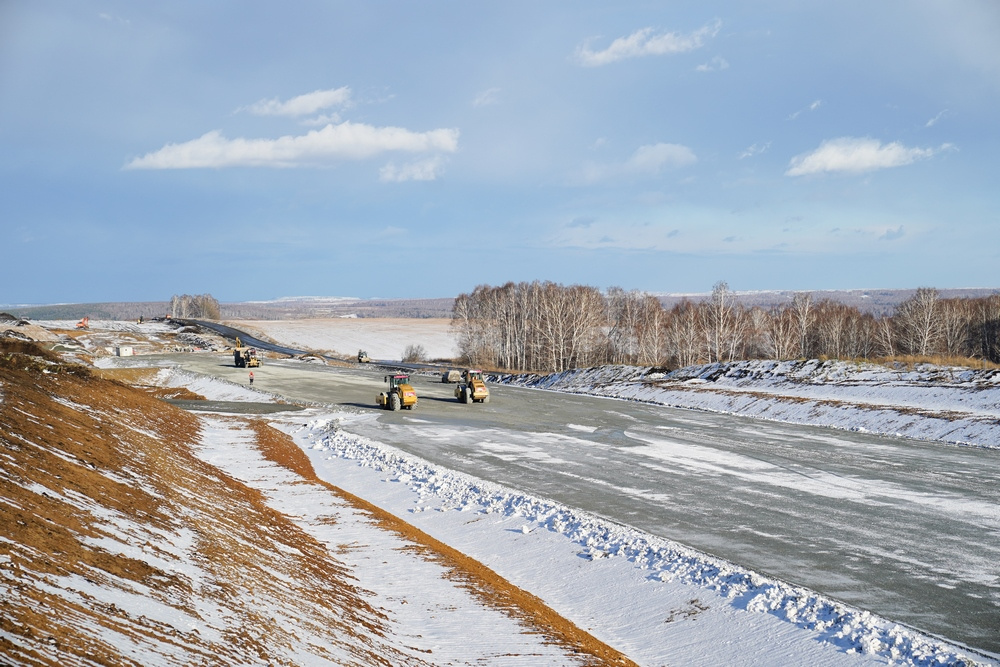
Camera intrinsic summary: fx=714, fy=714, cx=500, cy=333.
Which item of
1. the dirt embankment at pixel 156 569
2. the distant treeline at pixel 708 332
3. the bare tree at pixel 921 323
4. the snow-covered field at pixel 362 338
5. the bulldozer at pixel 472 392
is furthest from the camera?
the snow-covered field at pixel 362 338

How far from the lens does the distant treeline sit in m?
79.6

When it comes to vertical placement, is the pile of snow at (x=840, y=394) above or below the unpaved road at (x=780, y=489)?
above

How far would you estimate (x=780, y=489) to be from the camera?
2052 centimetres

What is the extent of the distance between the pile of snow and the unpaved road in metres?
2.50

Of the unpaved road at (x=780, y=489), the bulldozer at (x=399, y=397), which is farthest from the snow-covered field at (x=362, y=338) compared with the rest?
the unpaved road at (x=780, y=489)

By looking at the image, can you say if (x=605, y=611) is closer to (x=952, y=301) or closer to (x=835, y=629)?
(x=835, y=629)

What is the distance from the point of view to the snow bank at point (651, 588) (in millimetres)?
10242

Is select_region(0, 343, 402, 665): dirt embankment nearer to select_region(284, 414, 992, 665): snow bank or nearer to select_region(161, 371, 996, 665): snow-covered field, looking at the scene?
select_region(161, 371, 996, 665): snow-covered field

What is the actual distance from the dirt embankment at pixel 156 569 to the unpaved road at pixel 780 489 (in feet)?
17.8

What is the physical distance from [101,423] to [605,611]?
13.0 meters

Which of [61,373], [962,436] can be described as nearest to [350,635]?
[61,373]

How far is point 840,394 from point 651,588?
30.7 metres

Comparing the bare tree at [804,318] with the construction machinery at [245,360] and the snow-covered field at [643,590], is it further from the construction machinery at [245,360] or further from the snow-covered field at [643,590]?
the snow-covered field at [643,590]

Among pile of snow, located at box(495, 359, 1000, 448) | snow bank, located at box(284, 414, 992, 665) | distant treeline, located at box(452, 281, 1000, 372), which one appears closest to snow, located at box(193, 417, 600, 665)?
snow bank, located at box(284, 414, 992, 665)
